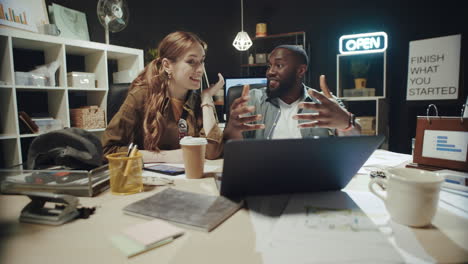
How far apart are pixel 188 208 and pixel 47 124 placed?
2.21 m

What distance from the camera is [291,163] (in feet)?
2.10

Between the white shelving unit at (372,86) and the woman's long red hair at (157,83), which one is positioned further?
the white shelving unit at (372,86)

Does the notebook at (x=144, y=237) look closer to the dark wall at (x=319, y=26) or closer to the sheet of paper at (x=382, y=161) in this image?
the sheet of paper at (x=382, y=161)

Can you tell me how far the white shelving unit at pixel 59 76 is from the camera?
2.06 m

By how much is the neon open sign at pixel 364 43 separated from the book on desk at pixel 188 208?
349 cm

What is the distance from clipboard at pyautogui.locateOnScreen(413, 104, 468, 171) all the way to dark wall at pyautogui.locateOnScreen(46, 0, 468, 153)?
2795mm

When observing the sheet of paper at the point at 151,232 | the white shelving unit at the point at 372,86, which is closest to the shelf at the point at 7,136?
the sheet of paper at the point at 151,232

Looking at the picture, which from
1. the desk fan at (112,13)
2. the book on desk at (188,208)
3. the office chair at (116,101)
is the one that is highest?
the desk fan at (112,13)

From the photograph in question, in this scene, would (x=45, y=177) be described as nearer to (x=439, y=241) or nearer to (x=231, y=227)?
(x=231, y=227)

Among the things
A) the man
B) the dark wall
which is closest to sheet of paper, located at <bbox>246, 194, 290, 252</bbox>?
the man

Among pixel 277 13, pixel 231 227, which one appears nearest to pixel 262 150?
pixel 231 227

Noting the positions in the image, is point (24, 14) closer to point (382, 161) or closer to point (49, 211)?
point (49, 211)

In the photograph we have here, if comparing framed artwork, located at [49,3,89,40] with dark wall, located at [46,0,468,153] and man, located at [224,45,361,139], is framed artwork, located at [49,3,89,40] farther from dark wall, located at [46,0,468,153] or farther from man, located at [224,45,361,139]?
man, located at [224,45,361,139]

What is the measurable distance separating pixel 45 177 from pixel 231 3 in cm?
469
